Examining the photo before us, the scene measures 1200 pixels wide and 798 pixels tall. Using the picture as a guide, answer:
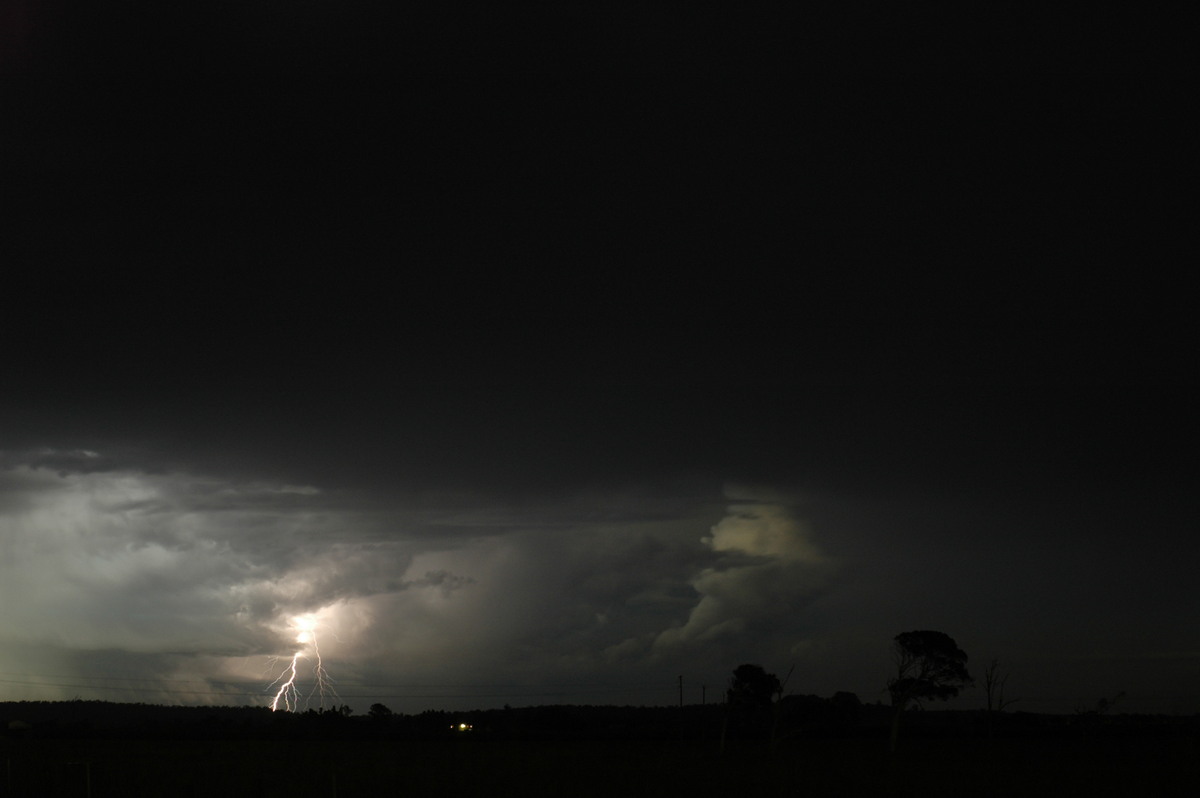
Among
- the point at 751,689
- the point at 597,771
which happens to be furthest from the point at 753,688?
the point at 597,771

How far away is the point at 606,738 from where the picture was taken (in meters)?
89.8

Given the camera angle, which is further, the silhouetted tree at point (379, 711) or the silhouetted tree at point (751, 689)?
the silhouetted tree at point (379, 711)

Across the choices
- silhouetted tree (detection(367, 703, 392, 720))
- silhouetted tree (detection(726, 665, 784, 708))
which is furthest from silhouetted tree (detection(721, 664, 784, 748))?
silhouetted tree (detection(367, 703, 392, 720))

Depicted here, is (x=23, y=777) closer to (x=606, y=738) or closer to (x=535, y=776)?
(x=535, y=776)

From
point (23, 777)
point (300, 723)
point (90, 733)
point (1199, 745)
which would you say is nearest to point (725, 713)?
point (1199, 745)

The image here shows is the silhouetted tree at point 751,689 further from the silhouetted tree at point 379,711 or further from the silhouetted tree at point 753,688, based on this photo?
the silhouetted tree at point 379,711

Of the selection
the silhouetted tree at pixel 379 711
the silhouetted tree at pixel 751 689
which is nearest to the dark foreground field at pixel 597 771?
the silhouetted tree at pixel 751 689

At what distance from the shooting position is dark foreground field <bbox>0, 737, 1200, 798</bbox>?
35500mm

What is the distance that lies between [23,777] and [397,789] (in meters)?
13.5

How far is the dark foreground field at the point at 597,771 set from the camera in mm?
35500

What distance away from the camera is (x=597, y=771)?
4534cm

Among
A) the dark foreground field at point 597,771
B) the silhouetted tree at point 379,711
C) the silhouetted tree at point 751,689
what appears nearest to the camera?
the dark foreground field at point 597,771

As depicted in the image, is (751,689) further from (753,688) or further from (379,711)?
(379,711)

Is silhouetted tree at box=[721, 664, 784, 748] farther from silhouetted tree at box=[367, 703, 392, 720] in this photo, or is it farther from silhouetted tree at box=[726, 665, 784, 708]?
silhouetted tree at box=[367, 703, 392, 720]
